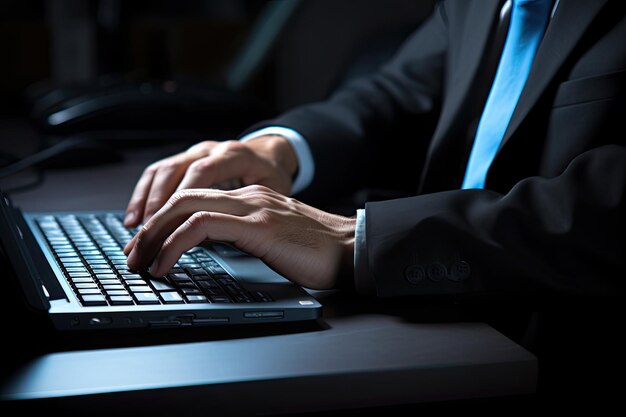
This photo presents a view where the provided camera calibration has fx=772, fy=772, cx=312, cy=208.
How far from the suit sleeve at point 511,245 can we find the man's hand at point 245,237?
0.04 metres

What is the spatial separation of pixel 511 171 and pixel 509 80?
0.14 metres

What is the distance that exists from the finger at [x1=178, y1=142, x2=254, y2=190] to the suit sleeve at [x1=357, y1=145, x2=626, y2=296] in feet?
0.89

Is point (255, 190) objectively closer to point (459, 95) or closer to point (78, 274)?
point (78, 274)

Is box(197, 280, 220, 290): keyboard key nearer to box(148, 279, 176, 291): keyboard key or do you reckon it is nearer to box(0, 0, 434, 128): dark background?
box(148, 279, 176, 291): keyboard key

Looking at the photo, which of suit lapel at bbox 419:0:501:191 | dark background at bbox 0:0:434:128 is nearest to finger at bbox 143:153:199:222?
suit lapel at bbox 419:0:501:191

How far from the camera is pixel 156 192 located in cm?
85

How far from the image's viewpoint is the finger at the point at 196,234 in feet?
2.05

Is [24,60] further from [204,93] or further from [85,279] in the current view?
[85,279]

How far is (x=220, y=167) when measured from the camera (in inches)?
35.2

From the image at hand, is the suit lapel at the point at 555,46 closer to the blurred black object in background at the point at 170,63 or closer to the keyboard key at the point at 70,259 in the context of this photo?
the keyboard key at the point at 70,259

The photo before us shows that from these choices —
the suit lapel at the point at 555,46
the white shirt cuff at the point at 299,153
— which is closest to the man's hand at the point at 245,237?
the suit lapel at the point at 555,46

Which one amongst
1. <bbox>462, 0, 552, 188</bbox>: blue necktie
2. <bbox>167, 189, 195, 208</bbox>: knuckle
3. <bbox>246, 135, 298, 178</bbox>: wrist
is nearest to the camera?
<bbox>167, 189, 195, 208</bbox>: knuckle

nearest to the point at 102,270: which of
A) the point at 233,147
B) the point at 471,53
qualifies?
the point at 233,147

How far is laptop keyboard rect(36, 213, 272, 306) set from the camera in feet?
1.86
